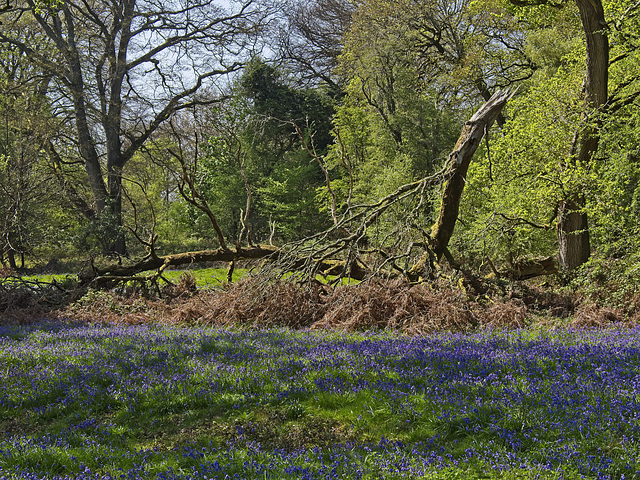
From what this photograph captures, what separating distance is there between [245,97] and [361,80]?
9042 mm

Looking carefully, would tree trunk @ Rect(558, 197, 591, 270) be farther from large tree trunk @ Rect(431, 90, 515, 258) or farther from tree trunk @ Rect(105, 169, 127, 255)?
tree trunk @ Rect(105, 169, 127, 255)

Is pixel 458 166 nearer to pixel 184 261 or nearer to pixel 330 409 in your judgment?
pixel 184 261

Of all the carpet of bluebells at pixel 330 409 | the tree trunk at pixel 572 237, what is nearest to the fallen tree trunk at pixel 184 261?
the tree trunk at pixel 572 237

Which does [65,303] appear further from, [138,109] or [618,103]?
[138,109]

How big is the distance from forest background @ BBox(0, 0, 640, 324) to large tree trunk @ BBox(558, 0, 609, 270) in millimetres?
44

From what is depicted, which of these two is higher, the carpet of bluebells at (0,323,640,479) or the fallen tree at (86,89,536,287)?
the fallen tree at (86,89,536,287)

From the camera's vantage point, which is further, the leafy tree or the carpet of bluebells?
the leafy tree

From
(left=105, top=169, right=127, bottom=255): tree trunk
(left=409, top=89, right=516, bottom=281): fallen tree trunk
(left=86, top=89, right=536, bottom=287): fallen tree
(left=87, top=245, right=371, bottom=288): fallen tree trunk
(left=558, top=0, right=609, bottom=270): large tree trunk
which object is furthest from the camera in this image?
(left=105, top=169, right=127, bottom=255): tree trunk

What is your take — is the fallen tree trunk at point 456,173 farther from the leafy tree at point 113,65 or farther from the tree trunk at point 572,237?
the leafy tree at point 113,65

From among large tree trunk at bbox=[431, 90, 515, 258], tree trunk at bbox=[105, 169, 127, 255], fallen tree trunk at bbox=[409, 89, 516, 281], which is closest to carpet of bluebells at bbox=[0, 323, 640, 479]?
fallen tree trunk at bbox=[409, 89, 516, 281]

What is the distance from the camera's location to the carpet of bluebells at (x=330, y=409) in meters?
3.24

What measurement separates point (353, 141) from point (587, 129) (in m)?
18.8

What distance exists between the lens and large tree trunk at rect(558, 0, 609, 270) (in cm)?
976

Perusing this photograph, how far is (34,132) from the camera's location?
18234 millimetres
